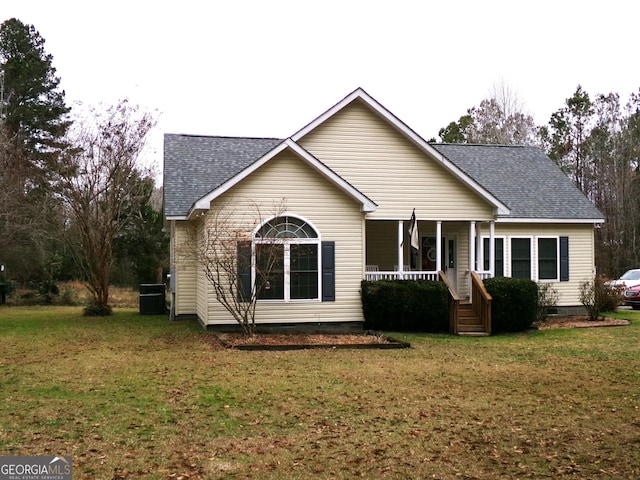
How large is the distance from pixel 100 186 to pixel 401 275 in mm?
10576

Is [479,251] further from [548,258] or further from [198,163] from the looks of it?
[198,163]

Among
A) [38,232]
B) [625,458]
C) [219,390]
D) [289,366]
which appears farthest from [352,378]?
[38,232]

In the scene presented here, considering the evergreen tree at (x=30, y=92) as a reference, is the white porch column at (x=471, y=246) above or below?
below

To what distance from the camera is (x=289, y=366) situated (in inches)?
420

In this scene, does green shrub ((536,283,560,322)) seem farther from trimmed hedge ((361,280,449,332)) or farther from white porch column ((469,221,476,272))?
trimmed hedge ((361,280,449,332))

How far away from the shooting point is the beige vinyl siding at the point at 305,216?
1502 cm

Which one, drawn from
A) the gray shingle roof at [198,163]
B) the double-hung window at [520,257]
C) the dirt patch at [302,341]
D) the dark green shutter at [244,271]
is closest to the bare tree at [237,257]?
the dark green shutter at [244,271]

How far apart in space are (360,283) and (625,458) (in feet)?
33.6

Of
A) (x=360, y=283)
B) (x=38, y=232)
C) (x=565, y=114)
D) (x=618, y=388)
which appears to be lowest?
(x=618, y=388)

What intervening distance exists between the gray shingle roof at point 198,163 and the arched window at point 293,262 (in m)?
2.54

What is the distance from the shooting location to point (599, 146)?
39938mm

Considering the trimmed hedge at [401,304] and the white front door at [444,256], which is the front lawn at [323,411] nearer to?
the trimmed hedge at [401,304]

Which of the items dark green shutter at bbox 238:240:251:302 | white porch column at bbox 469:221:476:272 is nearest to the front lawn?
dark green shutter at bbox 238:240:251:302

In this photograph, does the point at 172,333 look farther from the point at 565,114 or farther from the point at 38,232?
the point at 565,114
